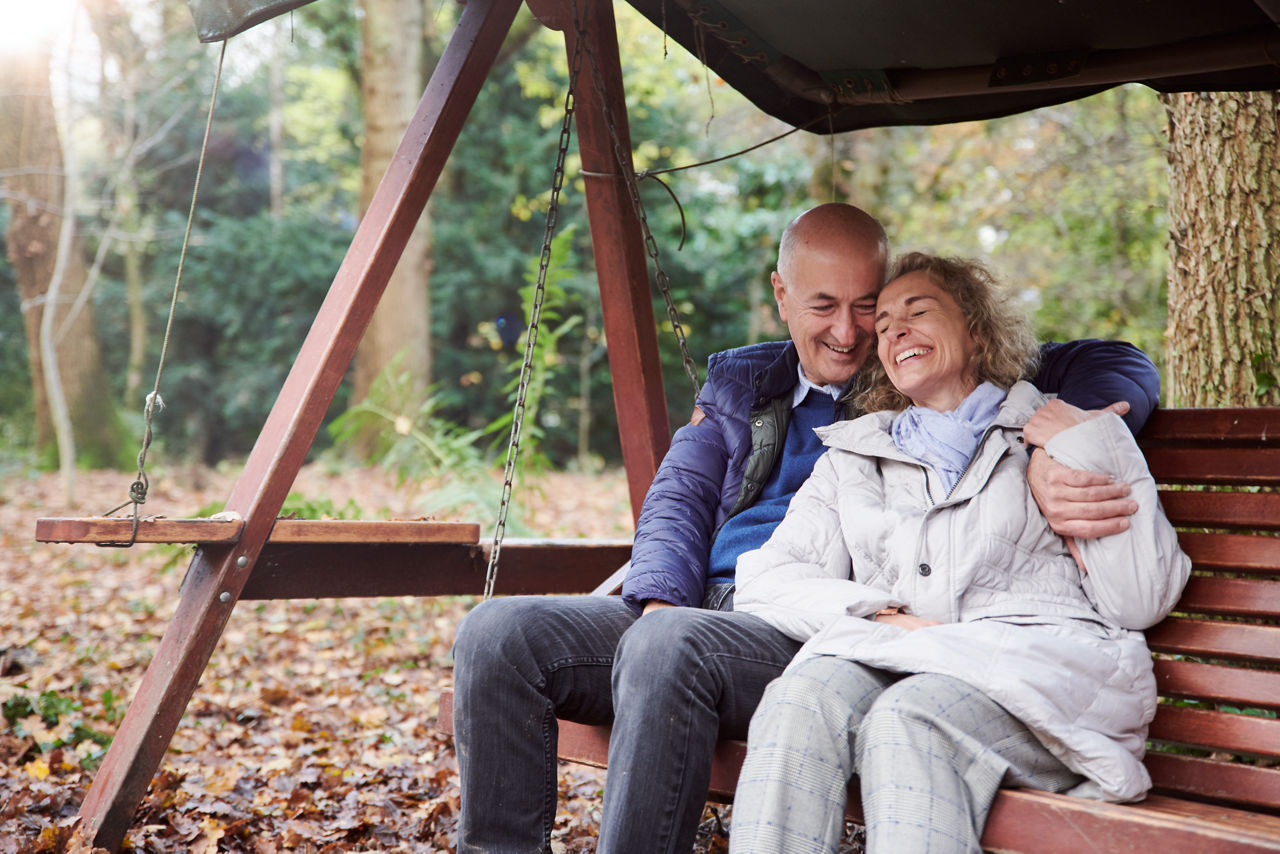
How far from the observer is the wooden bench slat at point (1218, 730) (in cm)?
239

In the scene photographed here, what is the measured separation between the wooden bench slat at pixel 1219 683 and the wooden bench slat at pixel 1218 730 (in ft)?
0.12

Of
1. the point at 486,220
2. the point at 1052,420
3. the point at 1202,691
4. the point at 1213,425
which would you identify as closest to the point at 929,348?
the point at 1052,420

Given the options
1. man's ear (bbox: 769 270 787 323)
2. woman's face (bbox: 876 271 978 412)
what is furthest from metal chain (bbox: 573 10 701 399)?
woman's face (bbox: 876 271 978 412)

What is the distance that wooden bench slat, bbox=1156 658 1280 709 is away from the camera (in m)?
2.44

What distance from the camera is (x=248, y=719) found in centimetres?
495

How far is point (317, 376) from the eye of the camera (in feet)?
10.4

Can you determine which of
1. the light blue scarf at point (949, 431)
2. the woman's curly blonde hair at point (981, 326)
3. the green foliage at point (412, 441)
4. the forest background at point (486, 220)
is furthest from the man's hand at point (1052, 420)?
the forest background at point (486, 220)

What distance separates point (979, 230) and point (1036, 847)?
15097mm

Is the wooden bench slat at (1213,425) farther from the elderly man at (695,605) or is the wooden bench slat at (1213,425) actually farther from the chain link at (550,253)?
the chain link at (550,253)

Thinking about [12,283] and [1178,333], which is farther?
[12,283]

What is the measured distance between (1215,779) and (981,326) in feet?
3.88

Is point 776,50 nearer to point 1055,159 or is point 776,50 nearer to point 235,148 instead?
point 1055,159

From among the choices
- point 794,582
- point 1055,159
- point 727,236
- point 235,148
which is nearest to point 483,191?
point 727,236

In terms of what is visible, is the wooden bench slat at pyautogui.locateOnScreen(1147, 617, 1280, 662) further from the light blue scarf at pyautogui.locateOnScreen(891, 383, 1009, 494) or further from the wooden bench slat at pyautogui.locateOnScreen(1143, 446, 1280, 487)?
the light blue scarf at pyautogui.locateOnScreen(891, 383, 1009, 494)
